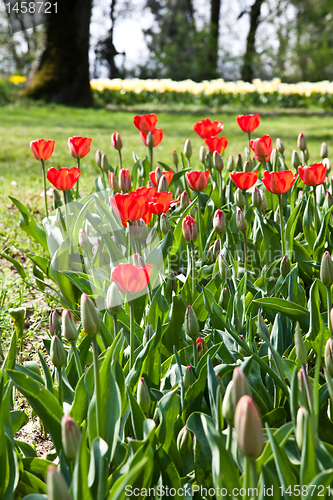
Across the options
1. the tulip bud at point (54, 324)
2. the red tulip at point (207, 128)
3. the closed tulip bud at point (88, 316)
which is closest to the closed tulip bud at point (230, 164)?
the red tulip at point (207, 128)

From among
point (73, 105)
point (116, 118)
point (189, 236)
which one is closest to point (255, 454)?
point (189, 236)

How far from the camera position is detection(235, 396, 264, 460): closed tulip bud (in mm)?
714

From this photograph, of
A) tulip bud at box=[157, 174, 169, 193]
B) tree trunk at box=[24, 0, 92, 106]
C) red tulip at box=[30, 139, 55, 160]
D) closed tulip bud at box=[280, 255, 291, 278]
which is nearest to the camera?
closed tulip bud at box=[280, 255, 291, 278]

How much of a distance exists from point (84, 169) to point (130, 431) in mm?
4379

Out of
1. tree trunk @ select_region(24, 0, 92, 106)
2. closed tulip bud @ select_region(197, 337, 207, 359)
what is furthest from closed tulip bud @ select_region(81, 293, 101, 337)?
tree trunk @ select_region(24, 0, 92, 106)

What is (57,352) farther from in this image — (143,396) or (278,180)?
(278,180)

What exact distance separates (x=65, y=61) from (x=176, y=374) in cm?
1137

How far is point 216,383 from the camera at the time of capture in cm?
116

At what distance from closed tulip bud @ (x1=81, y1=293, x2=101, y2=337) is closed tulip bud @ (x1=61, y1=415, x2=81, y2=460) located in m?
0.21

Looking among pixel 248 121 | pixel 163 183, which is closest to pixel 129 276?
pixel 163 183

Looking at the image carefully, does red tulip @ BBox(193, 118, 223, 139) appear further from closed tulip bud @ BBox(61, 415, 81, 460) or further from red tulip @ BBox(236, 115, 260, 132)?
closed tulip bud @ BBox(61, 415, 81, 460)

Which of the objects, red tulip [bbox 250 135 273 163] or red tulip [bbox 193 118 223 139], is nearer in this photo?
red tulip [bbox 250 135 273 163]

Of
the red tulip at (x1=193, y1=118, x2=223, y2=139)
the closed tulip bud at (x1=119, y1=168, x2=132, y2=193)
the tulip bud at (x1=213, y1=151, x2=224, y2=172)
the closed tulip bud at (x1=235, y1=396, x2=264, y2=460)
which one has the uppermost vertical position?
the red tulip at (x1=193, y1=118, x2=223, y2=139)

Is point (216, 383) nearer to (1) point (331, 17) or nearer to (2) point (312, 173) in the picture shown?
(2) point (312, 173)
